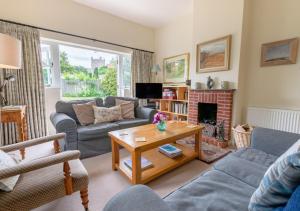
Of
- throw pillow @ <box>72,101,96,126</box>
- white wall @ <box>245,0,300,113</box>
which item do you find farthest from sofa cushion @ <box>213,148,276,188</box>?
throw pillow @ <box>72,101,96,126</box>

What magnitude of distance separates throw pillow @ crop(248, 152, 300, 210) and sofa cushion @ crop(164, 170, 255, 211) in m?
0.18

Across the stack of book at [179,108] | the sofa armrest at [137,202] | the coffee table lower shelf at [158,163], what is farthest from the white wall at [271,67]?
the sofa armrest at [137,202]

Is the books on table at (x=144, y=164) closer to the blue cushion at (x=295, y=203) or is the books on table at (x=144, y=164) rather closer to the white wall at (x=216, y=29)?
the blue cushion at (x=295, y=203)

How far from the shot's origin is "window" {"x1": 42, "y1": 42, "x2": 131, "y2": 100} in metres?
3.26

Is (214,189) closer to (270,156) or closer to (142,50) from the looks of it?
(270,156)

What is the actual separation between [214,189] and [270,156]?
84cm

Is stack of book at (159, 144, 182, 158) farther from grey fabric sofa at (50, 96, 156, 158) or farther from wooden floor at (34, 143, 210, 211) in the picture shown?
grey fabric sofa at (50, 96, 156, 158)

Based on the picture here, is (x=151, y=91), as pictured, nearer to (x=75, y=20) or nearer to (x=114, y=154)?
(x=75, y=20)

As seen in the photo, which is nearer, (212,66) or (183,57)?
(212,66)

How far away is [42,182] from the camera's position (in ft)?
3.55

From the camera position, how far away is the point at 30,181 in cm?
108

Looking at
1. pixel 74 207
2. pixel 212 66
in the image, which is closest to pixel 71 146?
pixel 74 207

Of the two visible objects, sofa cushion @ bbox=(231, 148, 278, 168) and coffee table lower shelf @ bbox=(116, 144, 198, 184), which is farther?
coffee table lower shelf @ bbox=(116, 144, 198, 184)

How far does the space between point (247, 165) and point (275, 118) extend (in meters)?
1.82
